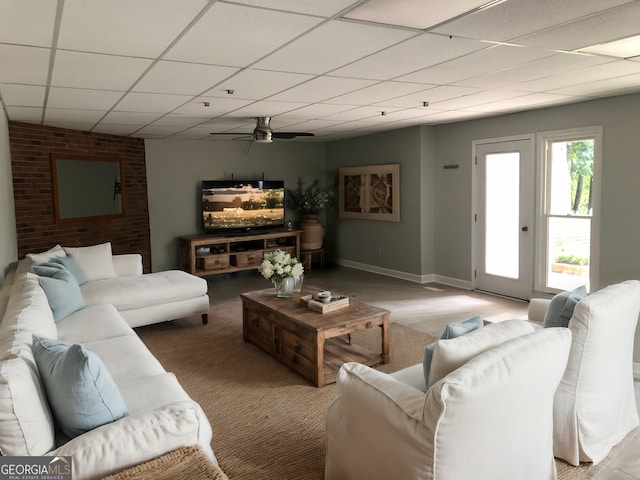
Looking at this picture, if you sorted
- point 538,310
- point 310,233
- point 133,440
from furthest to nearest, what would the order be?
1. point 310,233
2. point 538,310
3. point 133,440

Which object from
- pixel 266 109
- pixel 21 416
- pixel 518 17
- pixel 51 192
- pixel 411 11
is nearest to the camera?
pixel 21 416

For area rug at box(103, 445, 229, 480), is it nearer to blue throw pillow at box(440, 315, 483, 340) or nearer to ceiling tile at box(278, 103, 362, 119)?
blue throw pillow at box(440, 315, 483, 340)

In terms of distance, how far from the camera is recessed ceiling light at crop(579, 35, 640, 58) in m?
2.77

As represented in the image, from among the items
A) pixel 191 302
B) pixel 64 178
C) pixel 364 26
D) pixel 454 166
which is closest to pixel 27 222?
pixel 64 178

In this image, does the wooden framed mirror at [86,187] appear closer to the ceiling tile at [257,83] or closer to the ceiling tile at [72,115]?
the ceiling tile at [72,115]

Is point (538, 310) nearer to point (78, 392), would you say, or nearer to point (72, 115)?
point (78, 392)

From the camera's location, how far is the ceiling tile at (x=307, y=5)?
2.02 meters

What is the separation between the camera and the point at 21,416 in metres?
1.65

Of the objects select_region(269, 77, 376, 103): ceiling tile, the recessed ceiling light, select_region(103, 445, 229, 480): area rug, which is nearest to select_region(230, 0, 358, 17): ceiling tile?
select_region(269, 77, 376, 103): ceiling tile

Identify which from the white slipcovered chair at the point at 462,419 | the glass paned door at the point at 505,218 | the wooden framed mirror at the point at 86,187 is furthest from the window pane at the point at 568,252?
the wooden framed mirror at the point at 86,187

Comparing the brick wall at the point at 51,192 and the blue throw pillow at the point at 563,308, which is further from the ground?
the brick wall at the point at 51,192

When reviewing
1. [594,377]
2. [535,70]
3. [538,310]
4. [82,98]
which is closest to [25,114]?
[82,98]

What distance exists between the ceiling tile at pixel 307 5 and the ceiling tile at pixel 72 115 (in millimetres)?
3252

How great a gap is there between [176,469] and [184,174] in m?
6.25
